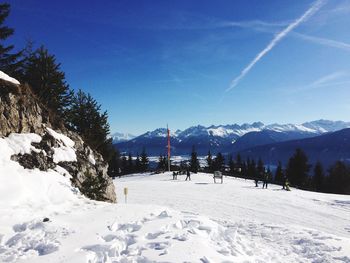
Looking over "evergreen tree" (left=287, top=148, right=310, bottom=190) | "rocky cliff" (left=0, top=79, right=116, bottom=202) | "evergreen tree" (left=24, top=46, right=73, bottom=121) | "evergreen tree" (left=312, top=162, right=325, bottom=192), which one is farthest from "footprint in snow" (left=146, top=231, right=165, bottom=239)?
"evergreen tree" (left=312, top=162, right=325, bottom=192)

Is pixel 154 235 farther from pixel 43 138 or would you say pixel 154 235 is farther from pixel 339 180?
pixel 339 180

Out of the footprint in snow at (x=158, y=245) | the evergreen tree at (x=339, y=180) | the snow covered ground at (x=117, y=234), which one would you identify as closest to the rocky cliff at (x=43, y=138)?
the snow covered ground at (x=117, y=234)

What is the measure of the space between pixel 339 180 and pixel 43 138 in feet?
220

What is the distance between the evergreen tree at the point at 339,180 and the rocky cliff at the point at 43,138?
61949mm

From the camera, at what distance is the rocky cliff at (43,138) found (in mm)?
13828

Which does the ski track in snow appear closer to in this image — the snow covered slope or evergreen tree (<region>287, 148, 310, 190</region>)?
the snow covered slope

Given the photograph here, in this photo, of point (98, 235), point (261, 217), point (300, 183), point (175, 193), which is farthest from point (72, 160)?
point (300, 183)

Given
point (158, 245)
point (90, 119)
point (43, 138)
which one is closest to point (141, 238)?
point (158, 245)

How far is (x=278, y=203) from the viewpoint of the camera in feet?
76.2

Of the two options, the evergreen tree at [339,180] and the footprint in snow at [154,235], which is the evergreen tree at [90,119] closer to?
the footprint in snow at [154,235]

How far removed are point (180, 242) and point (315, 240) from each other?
229 inches

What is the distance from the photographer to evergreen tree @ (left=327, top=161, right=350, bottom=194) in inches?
2544

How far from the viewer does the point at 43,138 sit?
15617 mm

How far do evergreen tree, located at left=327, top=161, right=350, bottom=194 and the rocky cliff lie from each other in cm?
6195
